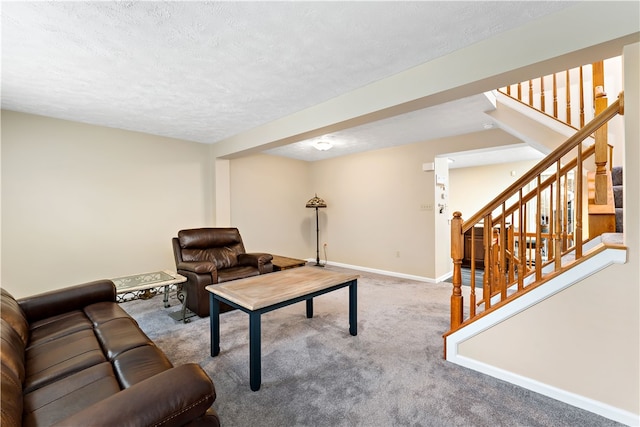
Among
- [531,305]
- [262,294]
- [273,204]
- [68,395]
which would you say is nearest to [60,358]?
[68,395]

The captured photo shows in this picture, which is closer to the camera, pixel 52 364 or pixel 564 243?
pixel 52 364

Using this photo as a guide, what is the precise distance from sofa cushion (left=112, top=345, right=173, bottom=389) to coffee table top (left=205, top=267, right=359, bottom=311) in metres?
0.57

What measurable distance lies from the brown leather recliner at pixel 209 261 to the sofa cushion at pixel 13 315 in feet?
4.63

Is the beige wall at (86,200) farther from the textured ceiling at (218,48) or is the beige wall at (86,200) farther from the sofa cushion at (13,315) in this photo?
the sofa cushion at (13,315)

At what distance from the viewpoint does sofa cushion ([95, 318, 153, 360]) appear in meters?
1.52

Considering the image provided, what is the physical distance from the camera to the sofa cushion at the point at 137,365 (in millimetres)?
1278

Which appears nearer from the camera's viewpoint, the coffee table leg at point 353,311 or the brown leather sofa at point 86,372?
the brown leather sofa at point 86,372

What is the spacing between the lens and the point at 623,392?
1575 millimetres

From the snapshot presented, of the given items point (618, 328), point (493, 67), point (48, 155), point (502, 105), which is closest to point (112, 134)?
point (48, 155)

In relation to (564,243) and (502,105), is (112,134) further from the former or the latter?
(564,243)

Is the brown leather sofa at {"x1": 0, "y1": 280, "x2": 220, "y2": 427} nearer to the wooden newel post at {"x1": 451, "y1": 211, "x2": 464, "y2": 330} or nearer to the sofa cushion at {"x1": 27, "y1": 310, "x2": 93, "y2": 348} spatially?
the sofa cushion at {"x1": 27, "y1": 310, "x2": 93, "y2": 348}

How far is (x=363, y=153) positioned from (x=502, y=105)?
101 inches

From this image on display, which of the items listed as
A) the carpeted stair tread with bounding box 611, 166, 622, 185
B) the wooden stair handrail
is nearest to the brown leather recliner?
the wooden stair handrail

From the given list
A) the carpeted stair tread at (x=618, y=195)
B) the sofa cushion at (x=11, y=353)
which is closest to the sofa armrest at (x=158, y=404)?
the sofa cushion at (x=11, y=353)
